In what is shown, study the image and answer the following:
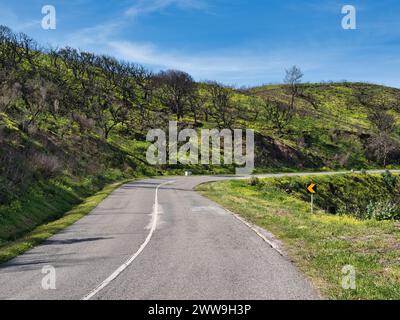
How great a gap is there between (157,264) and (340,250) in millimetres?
5496

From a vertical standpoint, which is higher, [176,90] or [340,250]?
[176,90]

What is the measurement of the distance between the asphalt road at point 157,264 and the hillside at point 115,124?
4497mm

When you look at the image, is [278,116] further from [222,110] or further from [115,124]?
[115,124]

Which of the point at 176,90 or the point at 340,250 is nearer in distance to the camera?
the point at 340,250

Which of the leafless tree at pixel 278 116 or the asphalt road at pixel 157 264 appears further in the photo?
the leafless tree at pixel 278 116

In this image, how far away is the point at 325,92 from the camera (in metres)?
146

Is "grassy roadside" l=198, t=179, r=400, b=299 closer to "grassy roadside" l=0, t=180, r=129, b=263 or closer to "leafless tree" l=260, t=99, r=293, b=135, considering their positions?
"grassy roadside" l=0, t=180, r=129, b=263

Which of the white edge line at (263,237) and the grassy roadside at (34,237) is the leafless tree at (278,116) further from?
the grassy roadside at (34,237)

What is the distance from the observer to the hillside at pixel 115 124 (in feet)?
92.5

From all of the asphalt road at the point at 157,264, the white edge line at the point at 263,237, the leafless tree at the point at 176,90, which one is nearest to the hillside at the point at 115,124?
the leafless tree at the point at 176,90

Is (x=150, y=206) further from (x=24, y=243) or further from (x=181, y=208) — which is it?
(x=24, y=243)

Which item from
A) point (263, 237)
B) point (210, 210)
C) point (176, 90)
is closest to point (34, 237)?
point (263, 237)

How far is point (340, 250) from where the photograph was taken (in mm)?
12172
